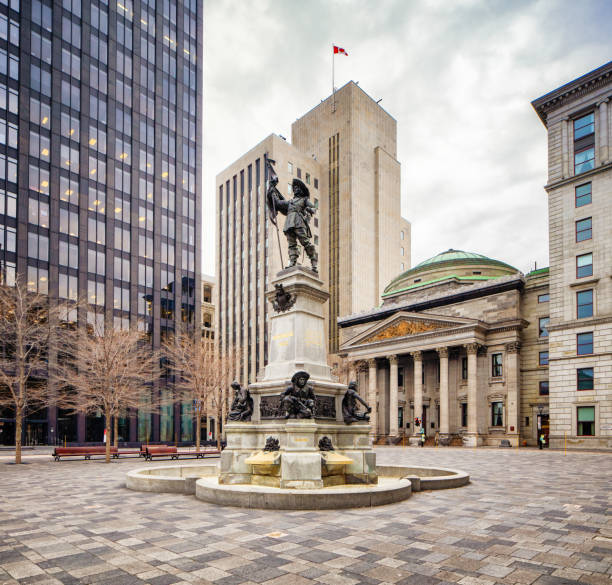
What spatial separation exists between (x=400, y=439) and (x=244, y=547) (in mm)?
54647

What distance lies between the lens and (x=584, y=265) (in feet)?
144

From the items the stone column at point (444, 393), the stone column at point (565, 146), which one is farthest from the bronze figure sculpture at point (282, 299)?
the stone column at point (444, 393)

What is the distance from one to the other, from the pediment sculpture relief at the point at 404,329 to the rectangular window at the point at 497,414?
34.9 feet

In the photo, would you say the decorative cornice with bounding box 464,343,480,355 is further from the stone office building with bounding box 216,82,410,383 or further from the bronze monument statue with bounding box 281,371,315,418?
the bronze monument statue with bounding box 281,371,315,418

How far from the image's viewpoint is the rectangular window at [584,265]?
43344 millimetres

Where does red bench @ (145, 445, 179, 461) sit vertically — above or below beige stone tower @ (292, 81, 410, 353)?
below

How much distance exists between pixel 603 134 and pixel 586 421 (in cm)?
2603

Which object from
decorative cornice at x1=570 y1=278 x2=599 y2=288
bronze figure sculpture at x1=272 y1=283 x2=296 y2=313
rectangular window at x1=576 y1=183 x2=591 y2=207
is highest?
rectangular window at x1=576 y1=183 x2=591 y2=207

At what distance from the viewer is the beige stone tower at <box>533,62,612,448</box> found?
1645 inches

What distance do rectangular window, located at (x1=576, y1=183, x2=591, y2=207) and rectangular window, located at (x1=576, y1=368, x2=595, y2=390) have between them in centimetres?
1539

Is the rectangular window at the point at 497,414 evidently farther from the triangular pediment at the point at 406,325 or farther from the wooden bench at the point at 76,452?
the wooden bench at the point at 76,452


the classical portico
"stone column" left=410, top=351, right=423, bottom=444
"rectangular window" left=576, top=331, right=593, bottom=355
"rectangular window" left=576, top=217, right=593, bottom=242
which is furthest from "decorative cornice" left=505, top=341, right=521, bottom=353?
"rectangular window" left=576, top=217, right=593, bottom=242

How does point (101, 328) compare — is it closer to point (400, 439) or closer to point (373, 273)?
point (400, 439)

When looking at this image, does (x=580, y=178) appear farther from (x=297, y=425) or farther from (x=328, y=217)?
(x=328, y=217)
